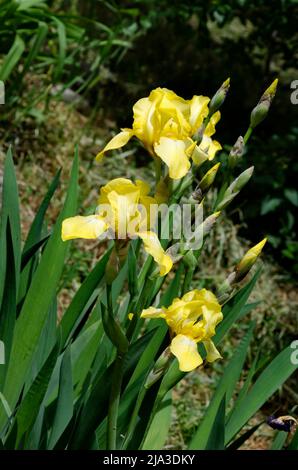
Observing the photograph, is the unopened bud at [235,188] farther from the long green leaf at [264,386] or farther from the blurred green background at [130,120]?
the blurred green background at [130,120]

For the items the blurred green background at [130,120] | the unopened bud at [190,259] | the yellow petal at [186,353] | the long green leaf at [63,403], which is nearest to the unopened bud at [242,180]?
the unopened bud at [190,259]

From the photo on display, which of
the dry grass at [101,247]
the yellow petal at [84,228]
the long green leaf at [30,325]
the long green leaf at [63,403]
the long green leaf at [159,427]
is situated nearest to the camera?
the yellow petal at [84,228]

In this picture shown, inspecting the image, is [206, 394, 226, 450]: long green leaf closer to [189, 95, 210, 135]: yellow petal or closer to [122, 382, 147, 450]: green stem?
[122, 382, 147, 450]: green stem

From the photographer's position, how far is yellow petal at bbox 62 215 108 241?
2.72 feet

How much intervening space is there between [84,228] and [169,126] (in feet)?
0.58

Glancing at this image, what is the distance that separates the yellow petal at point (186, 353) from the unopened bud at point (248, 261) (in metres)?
0.12

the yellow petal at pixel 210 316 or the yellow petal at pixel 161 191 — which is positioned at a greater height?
the yellow petal at pixel 161 191

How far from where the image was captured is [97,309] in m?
1.39

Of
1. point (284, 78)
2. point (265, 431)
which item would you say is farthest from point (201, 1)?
point (265, 431)

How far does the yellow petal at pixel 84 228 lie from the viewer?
0.83 m

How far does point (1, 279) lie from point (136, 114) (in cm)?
47

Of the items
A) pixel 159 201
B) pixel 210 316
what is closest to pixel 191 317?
pixel 210 316

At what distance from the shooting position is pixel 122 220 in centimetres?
85

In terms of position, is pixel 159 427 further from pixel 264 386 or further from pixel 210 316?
pixel 210 316
